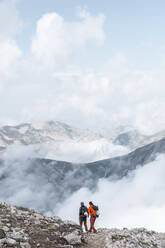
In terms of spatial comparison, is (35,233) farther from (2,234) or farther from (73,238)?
(73,238)

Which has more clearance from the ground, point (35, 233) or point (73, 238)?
point (35, 233)

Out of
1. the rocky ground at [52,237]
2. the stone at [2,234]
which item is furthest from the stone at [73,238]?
the stone at [2,234]

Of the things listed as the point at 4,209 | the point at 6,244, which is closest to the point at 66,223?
the point at 4,209

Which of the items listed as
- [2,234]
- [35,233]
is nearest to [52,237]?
[35,233]

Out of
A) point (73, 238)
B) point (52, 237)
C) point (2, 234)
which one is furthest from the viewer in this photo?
point (52, 237)

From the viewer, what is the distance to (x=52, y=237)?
84.6 ft

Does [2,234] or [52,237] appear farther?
[52,237]

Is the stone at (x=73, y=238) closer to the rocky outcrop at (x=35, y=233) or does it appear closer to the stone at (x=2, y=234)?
the rocky outcrop at (x=35, y=233)

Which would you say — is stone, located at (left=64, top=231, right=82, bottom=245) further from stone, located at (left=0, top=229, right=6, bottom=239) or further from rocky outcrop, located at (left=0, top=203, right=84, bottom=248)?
stone, located at (left=0, top=229, right=6, bottom=239)

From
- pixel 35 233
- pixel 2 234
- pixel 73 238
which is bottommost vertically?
pixel 73 238

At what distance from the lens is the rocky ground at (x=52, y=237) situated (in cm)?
2394

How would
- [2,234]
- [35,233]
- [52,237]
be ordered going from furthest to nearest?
[35,233], [52,237], [2,234]

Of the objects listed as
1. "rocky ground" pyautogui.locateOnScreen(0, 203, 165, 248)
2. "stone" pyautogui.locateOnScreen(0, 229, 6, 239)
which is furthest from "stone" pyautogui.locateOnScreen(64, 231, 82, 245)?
"stone" pyautogui.locateOnScreen(0, 229, 6, 239)

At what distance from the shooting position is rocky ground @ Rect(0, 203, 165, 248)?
23.9 meters
